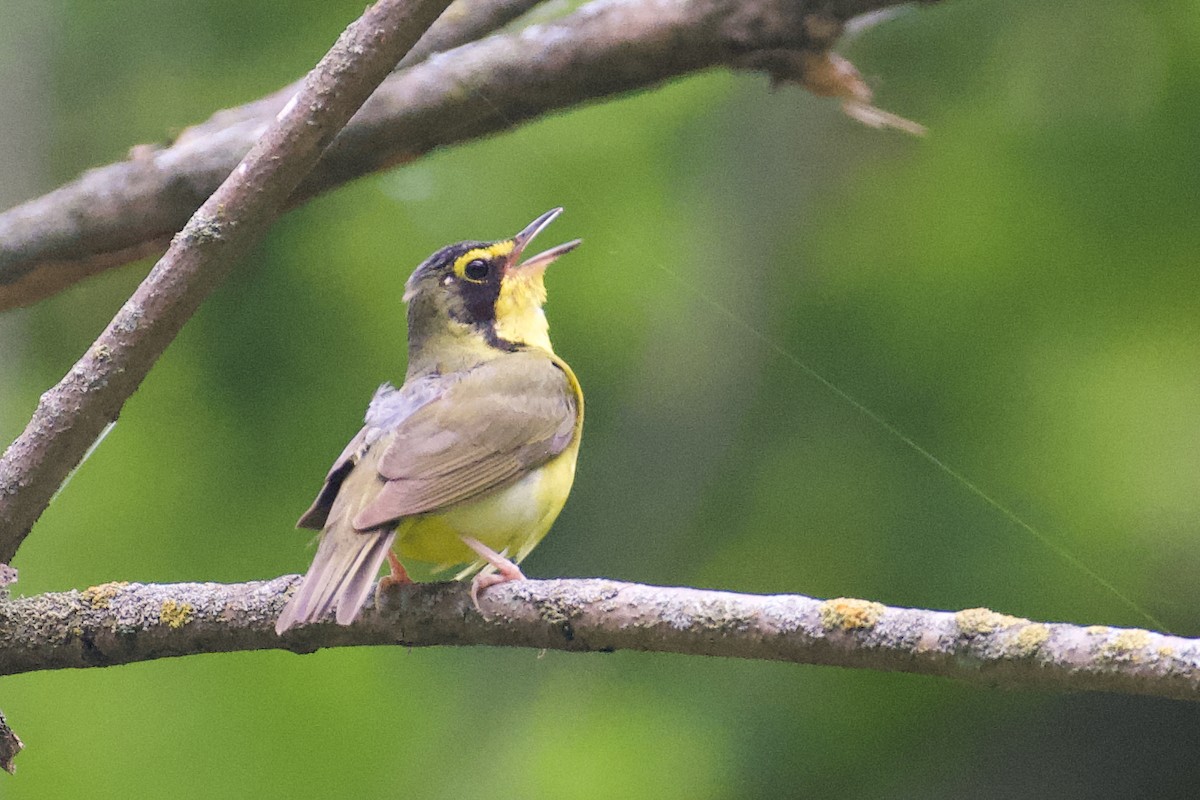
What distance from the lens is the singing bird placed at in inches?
92.5

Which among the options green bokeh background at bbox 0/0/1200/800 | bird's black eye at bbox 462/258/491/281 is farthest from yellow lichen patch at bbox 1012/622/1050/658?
bird's black eye at bbox 462/258/491/281

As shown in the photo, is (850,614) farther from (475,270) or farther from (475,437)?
(475,270)

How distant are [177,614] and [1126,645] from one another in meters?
1.45

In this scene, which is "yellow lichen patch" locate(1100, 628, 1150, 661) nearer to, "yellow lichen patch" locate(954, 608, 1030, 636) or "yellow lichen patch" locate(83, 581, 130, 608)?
"yellow lichen patch" locate(954, 608, 1030, 636)

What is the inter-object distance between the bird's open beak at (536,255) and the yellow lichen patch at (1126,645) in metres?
1.61

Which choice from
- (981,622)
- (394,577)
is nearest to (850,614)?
(981,622)

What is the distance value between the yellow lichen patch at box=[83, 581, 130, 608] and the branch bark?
0.97 feet

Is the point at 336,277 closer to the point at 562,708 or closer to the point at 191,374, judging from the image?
the point at 191,374

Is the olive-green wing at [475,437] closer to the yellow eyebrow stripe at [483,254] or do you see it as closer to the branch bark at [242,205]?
the yellow eyebrow stripe at [483,254]

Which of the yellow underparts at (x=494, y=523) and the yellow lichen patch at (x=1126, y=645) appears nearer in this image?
the yellow lichen patch at (x=1126, y=645)

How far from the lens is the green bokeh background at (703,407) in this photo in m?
3.38

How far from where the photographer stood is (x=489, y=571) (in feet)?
7.91

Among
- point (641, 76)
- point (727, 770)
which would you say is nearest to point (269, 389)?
point (641, 76)

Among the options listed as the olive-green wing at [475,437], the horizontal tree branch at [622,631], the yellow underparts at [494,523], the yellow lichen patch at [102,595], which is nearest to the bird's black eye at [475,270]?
the olive-green wing at [475,437]
